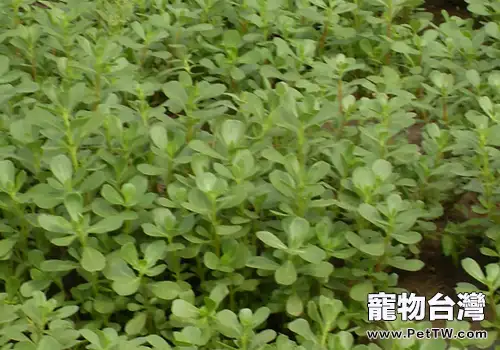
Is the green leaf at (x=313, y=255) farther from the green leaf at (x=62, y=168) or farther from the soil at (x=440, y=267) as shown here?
the green leaf at (x=62, y=168)

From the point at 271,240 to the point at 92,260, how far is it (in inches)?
18.3

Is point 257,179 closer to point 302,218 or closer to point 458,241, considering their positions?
point 302,218

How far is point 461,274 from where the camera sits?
2529 mm

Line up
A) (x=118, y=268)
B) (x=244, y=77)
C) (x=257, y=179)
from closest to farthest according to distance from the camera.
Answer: (x=118, y=268)
(x=257, y=179)
(x=244, y=77)

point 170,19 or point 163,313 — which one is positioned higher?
point 170,19

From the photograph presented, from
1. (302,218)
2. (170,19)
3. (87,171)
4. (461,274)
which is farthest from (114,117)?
(461,274)

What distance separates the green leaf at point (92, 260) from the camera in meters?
2.12

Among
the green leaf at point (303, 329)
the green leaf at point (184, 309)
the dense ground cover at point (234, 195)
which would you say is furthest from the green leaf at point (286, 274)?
the green leaf at point (184, 309)

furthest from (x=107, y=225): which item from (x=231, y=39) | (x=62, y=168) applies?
(x=231, y=39)

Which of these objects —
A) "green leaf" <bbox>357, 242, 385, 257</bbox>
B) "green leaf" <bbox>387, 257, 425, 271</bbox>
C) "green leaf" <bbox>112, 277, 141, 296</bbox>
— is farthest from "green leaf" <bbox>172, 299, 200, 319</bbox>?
"green leaf" <bbox>387, 257, 425, 271</bbox>

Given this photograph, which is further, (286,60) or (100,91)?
(286,60)

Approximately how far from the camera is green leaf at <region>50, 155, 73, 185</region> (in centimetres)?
228

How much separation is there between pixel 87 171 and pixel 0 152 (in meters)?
0.26

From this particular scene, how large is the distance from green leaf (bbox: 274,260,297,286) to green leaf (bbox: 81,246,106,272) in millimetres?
449
